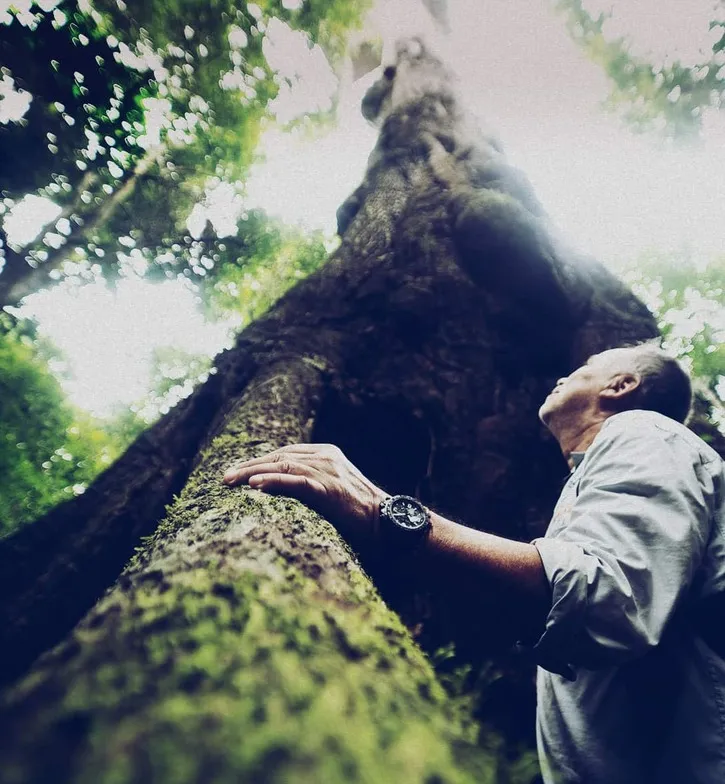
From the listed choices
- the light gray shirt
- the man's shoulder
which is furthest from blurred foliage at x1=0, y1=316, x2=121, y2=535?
the man's shoulder

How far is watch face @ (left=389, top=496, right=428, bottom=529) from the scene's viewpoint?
1613 mm

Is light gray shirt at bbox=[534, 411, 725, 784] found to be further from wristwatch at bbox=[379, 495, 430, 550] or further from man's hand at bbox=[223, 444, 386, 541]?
man's hand at bbox=[223, 444, 386, 541]

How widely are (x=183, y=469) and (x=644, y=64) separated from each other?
1195cm

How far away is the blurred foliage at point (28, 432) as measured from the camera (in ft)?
21.0

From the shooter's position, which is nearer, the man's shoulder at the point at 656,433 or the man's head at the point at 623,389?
the man's shoulder at the point at 656,433

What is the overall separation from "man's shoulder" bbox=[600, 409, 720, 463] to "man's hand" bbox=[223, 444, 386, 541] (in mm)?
1192

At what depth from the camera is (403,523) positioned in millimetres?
1611

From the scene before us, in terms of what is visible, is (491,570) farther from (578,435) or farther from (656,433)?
(578,435)

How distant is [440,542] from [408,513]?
160 mm

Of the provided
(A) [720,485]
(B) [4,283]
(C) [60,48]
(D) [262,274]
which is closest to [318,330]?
(A) [720,485]

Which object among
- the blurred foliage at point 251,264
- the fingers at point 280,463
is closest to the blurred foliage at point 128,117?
the blurred foliage at point 251,264

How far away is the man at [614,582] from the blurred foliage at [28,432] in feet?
20.9

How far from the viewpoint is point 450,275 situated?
414 centimetres

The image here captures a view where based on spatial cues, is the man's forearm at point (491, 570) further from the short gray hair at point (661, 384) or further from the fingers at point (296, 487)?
the short gray hair at point (661, 384)
